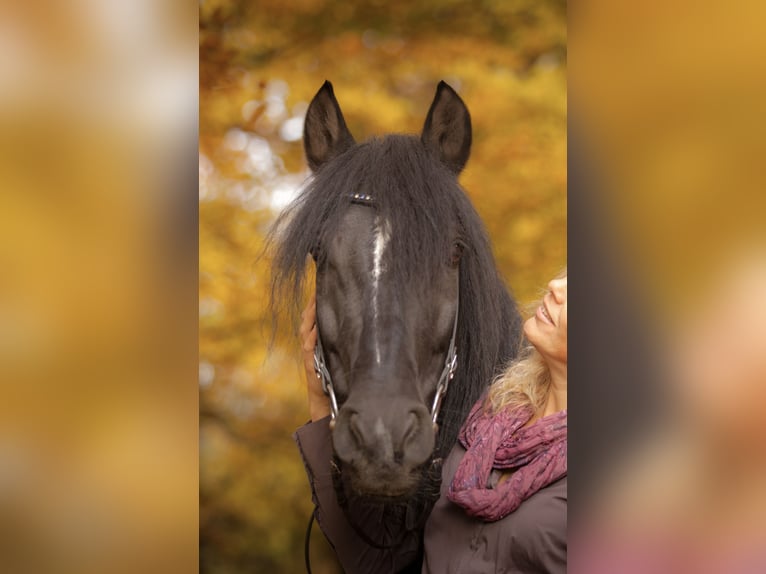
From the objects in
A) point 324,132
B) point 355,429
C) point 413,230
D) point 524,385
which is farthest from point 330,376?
point 324,132

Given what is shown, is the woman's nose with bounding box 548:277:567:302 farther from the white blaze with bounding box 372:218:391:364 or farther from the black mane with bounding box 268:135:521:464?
the white blaze with bounding box 372:218:391:364

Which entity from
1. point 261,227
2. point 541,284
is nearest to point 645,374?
point 541,284

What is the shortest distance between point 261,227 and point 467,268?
0.56 meters

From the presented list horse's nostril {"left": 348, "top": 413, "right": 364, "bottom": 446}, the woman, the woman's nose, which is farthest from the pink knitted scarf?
horse's nostril {"left": 348, "top": 413, "right": 364, "bottom": 446}

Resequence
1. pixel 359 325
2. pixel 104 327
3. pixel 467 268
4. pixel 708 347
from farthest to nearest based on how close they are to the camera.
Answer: pixel 467 268 < pixel 359 325 < pixel 104 327 < pixel 708 347

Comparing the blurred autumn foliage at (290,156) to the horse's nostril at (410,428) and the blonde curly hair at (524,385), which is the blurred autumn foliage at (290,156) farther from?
the horse's nostril at (410,428)

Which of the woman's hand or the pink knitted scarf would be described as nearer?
the pink knitted scarf

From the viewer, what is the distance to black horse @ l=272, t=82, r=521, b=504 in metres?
1.21

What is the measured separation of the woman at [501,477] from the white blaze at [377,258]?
1.27ft

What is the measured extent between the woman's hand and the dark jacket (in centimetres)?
8

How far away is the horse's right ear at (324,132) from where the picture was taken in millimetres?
1574

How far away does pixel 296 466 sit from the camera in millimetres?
1778

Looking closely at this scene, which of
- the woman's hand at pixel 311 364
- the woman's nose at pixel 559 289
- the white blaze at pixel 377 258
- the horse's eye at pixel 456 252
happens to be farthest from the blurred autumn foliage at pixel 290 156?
the white blaze at pixel 377 258

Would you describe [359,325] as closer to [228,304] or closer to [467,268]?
[467,268]
